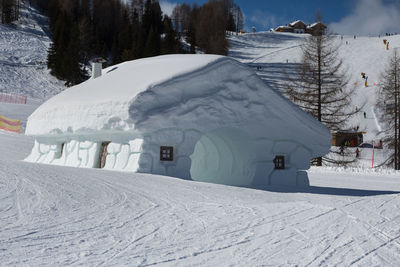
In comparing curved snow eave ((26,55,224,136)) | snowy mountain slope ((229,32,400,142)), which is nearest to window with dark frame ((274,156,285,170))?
curved snow eave ((26,55,224,136))

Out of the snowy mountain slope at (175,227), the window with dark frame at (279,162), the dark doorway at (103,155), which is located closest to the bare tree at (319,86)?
the window with dark frame at (279,162)

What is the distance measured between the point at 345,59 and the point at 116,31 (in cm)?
3535

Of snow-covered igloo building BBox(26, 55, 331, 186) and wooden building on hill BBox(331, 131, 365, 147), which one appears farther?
wooden building on hill BBox(331, 131, 365, 147)

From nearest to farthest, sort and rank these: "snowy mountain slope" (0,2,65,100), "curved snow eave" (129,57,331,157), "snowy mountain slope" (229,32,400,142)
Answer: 1. "curved snow eave" (129,57,331,157)
2. "snowy mountain slope" (0,2,65,100)
3. "snowy mountain slope" (229,32,400,142)

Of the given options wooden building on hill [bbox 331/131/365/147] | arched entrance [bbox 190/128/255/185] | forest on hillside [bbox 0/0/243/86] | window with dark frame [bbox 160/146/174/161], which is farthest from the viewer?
forest on hillside [bbox 0/0/243/86]

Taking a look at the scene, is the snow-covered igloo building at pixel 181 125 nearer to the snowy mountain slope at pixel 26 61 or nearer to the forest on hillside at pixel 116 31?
the snowy mountain slope at pixel 26 61

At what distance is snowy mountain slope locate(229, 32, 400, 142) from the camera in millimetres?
40281

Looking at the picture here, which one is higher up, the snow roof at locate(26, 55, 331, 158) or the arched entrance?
the snow roof at locate(26, 55, 331, 158)

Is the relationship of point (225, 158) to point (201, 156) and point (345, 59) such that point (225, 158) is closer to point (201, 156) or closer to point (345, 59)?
point (201, 156)

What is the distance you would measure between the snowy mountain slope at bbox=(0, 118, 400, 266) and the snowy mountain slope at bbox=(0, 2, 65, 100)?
33.2 m

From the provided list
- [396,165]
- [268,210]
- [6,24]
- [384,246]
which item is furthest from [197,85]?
[6,24]

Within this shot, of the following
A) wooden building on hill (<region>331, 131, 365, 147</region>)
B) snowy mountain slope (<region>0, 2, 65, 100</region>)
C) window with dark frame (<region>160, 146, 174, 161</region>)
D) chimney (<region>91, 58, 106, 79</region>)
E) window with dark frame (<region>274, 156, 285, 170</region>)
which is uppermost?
snowy mountain slope (<region>0, 2, 65, 100</region>)

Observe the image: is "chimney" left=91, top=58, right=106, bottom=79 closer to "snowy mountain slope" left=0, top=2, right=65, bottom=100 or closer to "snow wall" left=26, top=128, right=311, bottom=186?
"snow wall" left=26, top=128, right=311, bottom=186

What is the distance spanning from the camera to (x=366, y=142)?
3250 cm
